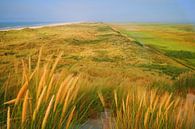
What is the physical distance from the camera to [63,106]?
1.01 meters

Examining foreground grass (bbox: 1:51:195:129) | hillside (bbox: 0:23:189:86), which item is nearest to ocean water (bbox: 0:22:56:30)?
hillside (bbox: 0:23:189:86)

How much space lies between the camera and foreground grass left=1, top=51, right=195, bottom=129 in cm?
80

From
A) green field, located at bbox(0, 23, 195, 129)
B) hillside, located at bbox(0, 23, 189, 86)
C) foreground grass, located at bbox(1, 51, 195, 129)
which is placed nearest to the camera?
foreground grass, located at bbox(1, 51, 195, 129)

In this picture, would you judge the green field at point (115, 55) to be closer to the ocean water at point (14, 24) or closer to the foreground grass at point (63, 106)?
the ocean water at point (14, 24)

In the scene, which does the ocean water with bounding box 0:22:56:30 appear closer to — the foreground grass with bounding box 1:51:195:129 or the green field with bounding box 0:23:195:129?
the green field with bounding box 0:23:195:129

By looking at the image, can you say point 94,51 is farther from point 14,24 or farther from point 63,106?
point 63,106

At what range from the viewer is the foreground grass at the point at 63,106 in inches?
31.7

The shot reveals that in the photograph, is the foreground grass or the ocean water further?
the ocean water

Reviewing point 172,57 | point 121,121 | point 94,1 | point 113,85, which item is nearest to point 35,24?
point 94,1

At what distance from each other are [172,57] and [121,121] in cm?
222

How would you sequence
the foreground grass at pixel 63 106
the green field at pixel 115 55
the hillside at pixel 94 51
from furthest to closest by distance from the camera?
the hillside at pixel 94 51, the green field at pixel 115 55, the foreground grass at pixel 63 106

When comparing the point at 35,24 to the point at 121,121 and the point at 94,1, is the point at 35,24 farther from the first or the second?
the point at 121,121

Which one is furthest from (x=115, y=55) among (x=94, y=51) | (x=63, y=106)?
(x=63, y=106)

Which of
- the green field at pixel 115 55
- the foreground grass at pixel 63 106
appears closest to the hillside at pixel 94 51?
the green field at pixel 115 55
